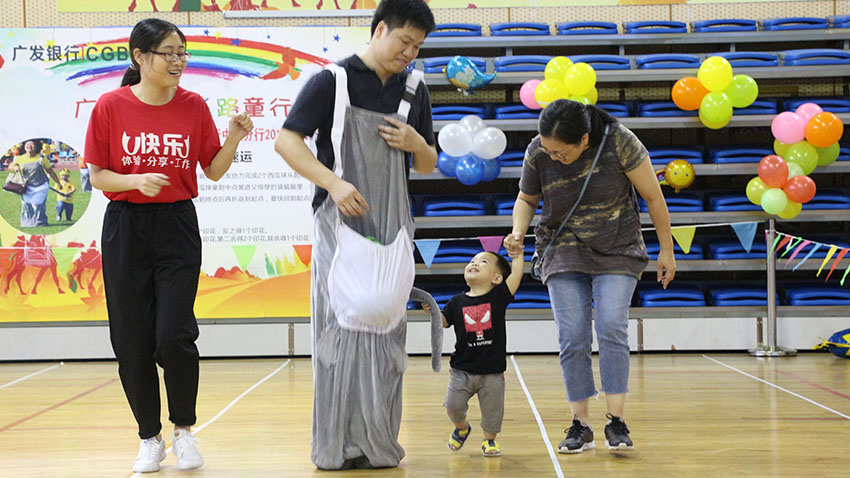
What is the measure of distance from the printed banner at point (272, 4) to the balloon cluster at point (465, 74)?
2.84 feet

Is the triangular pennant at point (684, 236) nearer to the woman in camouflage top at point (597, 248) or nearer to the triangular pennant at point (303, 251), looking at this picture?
the triangular pennant at point (303, 251)

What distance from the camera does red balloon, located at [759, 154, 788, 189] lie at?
645cm

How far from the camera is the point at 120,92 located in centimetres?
305

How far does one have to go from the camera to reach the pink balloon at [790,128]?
6492 mm

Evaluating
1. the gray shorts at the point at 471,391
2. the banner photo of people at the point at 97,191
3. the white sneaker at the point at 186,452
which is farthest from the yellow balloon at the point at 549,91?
the white sneaker at the point at 186,452

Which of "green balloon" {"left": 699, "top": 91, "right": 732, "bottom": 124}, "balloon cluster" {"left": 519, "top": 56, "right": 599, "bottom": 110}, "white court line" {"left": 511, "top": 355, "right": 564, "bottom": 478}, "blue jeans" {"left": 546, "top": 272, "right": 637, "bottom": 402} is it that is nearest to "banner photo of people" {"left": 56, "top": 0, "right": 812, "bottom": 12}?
"balloon cluster" {"left": 519, "top": 56, "right": 599, "bottom": 110}

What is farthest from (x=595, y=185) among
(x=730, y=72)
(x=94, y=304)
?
→ (x=94, y=304)

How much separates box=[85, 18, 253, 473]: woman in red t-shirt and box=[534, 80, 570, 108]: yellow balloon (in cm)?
399

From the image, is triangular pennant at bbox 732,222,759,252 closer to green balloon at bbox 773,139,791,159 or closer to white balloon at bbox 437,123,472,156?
green balloon at bbox 773,139,791,159

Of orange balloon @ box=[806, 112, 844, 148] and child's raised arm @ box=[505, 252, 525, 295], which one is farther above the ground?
orange balloon @ box=[806, 112, 844, 148]

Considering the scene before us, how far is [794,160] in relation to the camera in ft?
21.7

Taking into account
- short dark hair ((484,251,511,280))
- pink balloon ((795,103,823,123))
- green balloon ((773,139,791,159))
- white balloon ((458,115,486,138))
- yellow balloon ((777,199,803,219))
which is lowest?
short dark hair ((484,251,511,280))

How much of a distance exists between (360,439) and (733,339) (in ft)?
15.9

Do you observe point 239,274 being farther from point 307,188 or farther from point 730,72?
point 730,72
